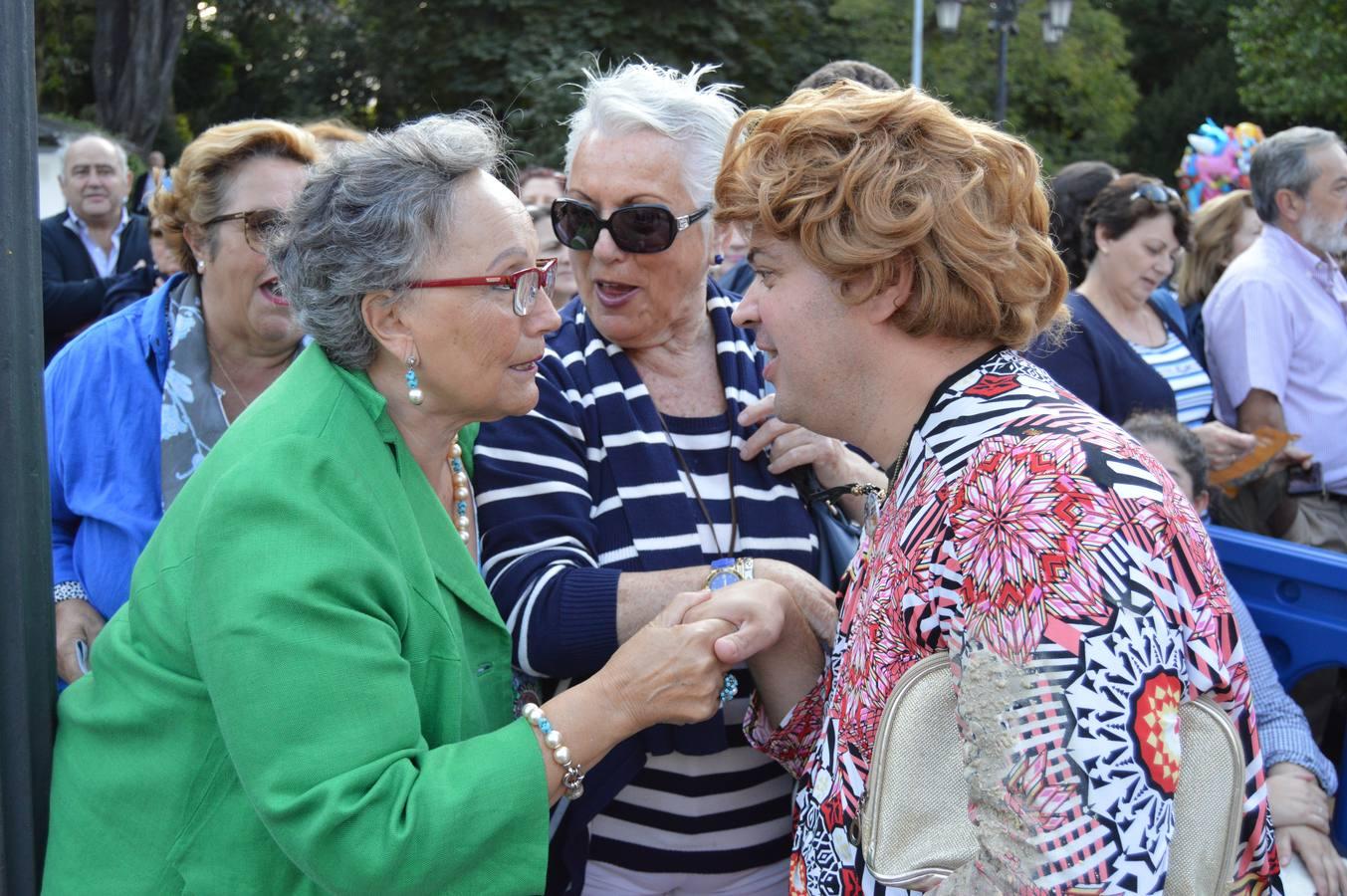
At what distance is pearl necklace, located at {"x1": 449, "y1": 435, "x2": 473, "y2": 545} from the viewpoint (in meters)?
2.24

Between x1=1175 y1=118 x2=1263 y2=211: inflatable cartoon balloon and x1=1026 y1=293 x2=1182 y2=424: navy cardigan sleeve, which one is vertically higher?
x1=1175 y1=118 x2=1263 y2=211: inflatable cartoon balloon

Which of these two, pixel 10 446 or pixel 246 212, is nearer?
pixel 10 446

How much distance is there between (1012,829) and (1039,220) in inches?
35.6

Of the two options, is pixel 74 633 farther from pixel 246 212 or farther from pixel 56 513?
pixel 246 212

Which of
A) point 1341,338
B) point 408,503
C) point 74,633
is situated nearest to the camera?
point 408,503

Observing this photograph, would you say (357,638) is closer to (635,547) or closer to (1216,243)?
(635,547)

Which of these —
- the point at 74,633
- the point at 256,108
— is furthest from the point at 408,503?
the point at 256,108

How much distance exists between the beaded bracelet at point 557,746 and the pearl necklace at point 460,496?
51 cm

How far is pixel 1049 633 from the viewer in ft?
4.56

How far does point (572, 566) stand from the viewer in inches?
83.3

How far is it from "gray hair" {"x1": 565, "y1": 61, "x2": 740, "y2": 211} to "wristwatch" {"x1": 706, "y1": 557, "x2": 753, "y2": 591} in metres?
0.80

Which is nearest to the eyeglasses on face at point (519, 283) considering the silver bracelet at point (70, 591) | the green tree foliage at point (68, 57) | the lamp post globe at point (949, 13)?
the silver bracelet at point (70, 591)

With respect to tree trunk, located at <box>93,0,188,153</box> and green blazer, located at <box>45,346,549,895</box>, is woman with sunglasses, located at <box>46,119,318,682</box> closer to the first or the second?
green blazer, located at <box>45,346,549,895</box>

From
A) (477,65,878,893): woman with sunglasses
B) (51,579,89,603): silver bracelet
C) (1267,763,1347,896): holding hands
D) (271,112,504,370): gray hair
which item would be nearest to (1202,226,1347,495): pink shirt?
(1267,763,1347,896): holding hands
